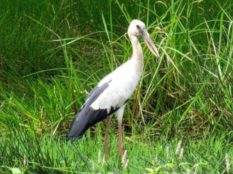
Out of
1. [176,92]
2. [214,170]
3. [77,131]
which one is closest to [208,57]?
[176,92]

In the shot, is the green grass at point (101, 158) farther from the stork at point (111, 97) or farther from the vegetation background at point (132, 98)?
the stork at point (111, 97)

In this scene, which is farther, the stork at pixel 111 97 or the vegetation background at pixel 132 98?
the stork at pixel 111 97

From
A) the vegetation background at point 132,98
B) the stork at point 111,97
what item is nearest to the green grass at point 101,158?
the vegetation background at point 132,98

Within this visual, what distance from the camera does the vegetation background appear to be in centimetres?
541

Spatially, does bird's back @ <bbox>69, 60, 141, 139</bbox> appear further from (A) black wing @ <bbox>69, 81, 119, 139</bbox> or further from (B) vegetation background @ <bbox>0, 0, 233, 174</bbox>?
(B) vegetation background @ <bbox>0, 0, 233, 174</bbox>

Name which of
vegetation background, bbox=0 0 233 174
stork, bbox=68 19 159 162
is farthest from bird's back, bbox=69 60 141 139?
vegetation background, bbox=0 0 233 174

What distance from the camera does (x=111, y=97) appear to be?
230 inches

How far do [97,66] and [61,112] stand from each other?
0.78 meters

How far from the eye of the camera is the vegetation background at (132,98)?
17.7 ft

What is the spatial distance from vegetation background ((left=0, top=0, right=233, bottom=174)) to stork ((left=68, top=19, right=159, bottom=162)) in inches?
4.8

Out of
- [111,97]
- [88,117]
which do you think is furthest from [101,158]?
[111,97]

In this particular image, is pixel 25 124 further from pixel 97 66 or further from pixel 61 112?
pixel 97 66

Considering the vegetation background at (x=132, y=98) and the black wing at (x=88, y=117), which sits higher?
the black wing at (x=88, y=117)

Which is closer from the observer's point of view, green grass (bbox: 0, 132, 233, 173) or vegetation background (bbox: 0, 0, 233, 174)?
green grass (bbox: 0, 132, 233, 173)
